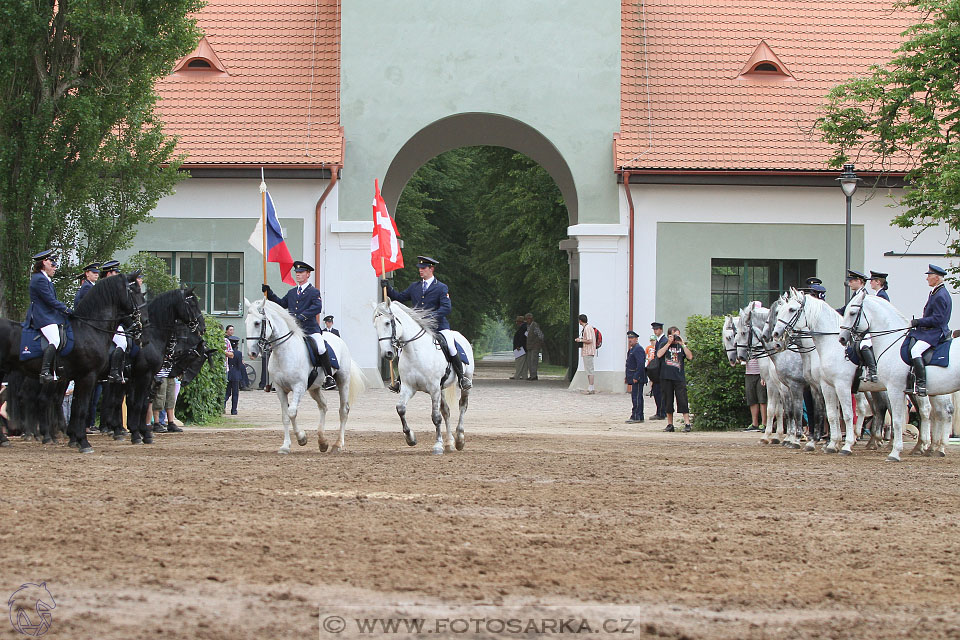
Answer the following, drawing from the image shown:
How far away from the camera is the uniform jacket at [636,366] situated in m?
22.7

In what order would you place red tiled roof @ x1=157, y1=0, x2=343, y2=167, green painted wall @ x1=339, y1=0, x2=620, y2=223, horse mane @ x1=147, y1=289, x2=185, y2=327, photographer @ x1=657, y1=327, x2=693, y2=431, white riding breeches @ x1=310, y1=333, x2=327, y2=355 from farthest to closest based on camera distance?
green painted wall @ x1=339, y1=0, x2=620, y2=223 → red tiled roof @ x1=157, y1=0, x2=343, y2=167 → photographer @ x1=657, y1=327, x2=693, y2=431 → horse mane @ x1=147, y1=289, x2=185, y2=327 → white riding breeches @ x1=310, y1=333, x2=327, y2=355

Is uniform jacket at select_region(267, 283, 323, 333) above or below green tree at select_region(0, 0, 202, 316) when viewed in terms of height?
below

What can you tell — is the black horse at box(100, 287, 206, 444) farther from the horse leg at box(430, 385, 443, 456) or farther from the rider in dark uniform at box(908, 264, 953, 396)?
the rider in dark uniform at box(908, 264, 953, 396)

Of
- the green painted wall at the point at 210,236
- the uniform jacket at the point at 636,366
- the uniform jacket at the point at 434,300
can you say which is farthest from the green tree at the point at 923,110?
the green painted wall at the point at 210,236

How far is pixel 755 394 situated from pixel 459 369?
6.76 m

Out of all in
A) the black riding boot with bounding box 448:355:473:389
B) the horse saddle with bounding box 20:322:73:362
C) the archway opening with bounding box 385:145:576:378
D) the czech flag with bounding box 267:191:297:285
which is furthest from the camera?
the archway opening with bounding box 385:145:576:378

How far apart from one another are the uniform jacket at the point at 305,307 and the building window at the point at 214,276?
15877mm

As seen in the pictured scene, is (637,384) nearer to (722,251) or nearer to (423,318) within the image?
(423,318)

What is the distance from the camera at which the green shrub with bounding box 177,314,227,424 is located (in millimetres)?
20500

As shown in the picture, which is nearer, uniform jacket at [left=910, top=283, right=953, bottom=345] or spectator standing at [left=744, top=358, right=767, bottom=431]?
uniform jacket at [left=910, top=283, right=953, bottom=345]


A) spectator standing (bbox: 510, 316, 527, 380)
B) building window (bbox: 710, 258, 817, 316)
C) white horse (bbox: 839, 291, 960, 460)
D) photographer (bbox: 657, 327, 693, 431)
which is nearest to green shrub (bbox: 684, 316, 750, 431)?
photographer (bbox: 657, 327, 693, 431)

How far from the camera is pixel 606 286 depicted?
30.9 m

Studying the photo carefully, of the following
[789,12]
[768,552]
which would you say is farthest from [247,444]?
[789,12]

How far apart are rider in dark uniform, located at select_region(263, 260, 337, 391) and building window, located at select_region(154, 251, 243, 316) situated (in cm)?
1573
